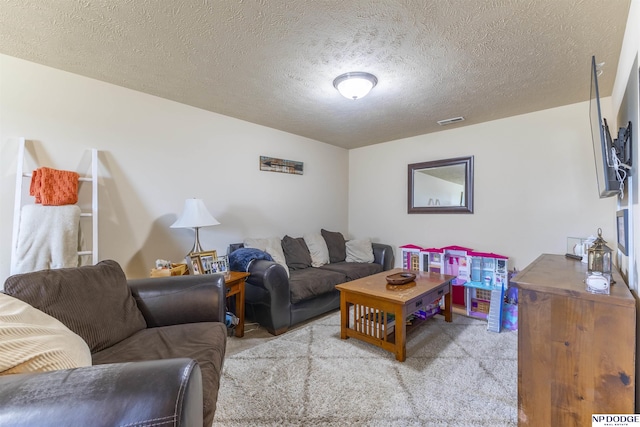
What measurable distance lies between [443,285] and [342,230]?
228cm

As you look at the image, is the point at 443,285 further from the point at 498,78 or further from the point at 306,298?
the point at 498,78

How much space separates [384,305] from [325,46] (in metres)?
1.91

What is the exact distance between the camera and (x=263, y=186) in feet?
11.7

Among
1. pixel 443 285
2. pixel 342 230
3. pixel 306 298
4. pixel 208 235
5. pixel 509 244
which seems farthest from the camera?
pixel 342 230

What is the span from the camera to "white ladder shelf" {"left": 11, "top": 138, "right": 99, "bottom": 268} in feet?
6.41

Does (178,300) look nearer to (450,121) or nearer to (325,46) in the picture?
(325,46)

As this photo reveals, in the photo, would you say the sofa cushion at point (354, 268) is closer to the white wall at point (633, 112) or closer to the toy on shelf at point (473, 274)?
the toy on shelf at point (473, 274)

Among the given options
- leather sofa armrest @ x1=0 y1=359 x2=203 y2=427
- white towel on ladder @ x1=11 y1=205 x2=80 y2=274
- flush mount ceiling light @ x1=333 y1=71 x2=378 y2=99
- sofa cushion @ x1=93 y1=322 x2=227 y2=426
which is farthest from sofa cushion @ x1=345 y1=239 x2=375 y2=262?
leather sofa armrest @ x1=0 y1=359 x2=203 y2=427

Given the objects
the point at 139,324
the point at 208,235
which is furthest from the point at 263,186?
the point at 139,324

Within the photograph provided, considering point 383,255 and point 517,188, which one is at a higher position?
point 517,188

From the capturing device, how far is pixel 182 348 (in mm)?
1342

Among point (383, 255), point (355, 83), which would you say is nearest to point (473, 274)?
point (383, 255)
